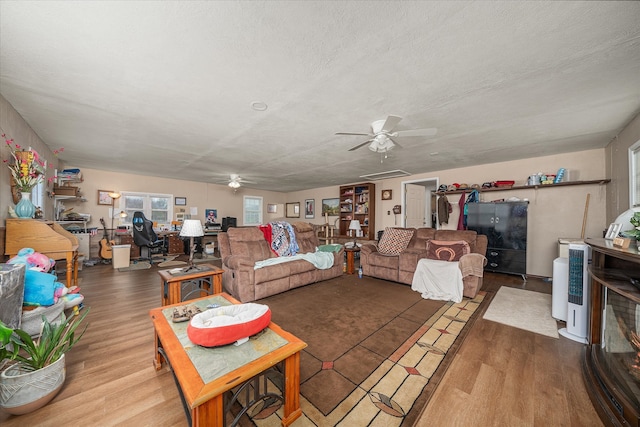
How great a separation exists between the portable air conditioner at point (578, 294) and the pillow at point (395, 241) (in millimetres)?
2159

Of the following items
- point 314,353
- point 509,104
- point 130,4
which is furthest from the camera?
point 509,104

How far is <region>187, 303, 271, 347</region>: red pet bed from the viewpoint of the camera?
1210mm

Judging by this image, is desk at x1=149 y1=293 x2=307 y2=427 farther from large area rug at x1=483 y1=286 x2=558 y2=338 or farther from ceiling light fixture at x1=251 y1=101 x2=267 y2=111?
large area rug at x1=483 y1=286 x2=558 y2=338

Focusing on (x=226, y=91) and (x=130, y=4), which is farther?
(x=226, y=91)

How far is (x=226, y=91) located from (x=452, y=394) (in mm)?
3043

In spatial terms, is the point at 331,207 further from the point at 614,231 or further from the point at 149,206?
the point at 614,231

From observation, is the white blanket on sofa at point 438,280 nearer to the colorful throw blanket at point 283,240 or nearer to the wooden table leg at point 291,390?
the colorful throw blanket at point 283,240

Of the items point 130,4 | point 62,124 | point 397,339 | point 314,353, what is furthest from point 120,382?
point 62,124

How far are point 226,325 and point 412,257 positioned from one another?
10.5 ft

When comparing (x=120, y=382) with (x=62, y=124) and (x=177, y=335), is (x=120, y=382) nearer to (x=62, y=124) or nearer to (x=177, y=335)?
(x=177, y=335)

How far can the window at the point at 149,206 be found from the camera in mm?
6242

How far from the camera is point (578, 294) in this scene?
2.12 m

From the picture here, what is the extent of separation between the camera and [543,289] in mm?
3621

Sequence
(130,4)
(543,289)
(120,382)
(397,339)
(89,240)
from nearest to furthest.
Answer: (130,4) < (120,382) < (397,339) < (543,289) < (89,240)
